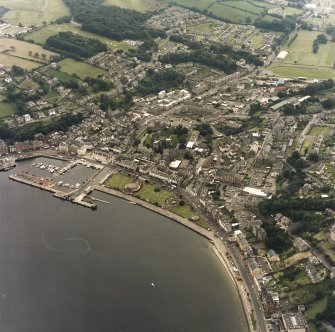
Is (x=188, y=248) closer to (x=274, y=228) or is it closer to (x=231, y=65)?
(x=274, y=228)

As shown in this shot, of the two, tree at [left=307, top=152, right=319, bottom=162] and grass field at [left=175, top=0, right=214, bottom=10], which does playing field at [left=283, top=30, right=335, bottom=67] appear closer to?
grass field at [left=175, top=0, right=214, bottom=10]

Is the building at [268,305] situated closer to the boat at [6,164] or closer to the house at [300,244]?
the house at [300,244]

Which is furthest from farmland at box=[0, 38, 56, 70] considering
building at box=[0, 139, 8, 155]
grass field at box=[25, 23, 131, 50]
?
building at box=[0, 139, 8, 155]

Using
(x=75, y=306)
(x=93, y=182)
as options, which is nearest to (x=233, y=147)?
(x=93, y=182)

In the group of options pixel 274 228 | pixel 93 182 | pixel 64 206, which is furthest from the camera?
pixel 93 182

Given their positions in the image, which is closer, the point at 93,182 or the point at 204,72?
the point at 93,182

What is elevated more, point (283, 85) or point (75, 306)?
point (283, 85)
